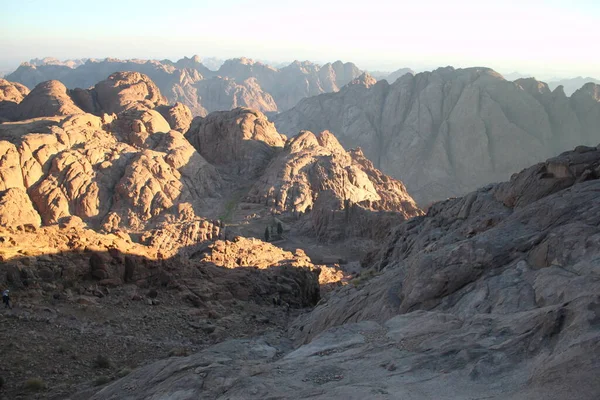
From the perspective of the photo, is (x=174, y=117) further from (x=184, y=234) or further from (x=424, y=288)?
(x=424, y=288)

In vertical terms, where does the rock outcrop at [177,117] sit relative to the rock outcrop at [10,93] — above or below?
below

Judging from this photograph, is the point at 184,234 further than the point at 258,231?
No

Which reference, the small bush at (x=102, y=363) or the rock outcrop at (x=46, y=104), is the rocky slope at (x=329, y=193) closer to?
the rock outcrop at (x=46, y=104)

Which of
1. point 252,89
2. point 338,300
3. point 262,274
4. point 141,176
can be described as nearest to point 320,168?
point 141,176

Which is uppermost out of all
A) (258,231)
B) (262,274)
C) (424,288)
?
(424,288)

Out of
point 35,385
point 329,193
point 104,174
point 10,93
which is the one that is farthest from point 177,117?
point 35,385

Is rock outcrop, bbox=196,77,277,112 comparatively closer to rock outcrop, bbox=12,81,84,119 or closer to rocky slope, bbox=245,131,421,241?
rock outcrop, bbox=12,81,84,119

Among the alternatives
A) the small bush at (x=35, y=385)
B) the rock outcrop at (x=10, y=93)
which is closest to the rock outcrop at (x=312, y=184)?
the rock outcrop at (x=10, y=93)

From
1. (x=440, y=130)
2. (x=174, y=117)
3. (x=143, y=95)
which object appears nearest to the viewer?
(x=174, y=117)
